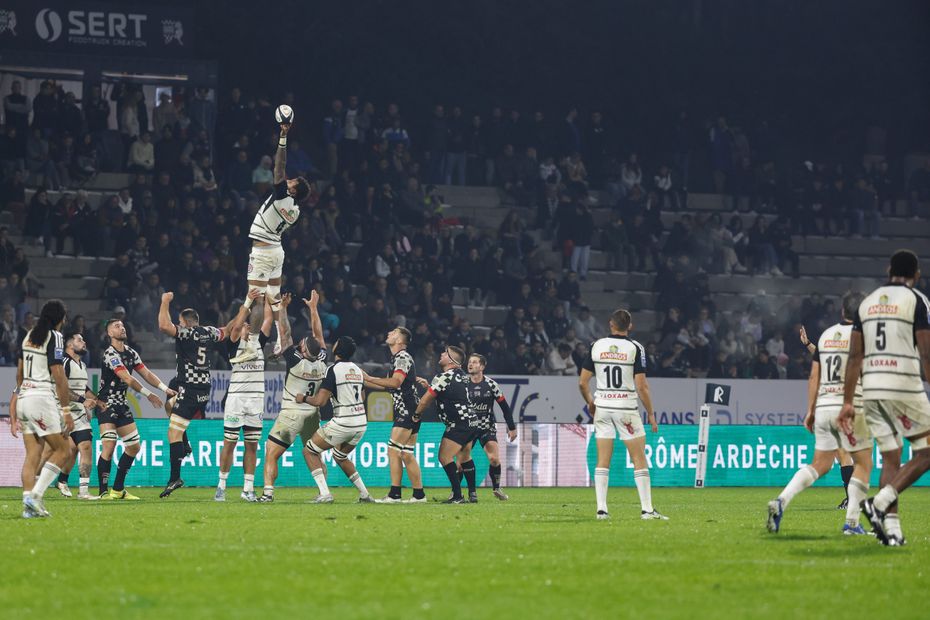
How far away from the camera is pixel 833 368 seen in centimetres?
1456

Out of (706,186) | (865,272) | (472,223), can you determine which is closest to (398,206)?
(472,223)

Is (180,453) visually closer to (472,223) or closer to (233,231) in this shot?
(233,231)

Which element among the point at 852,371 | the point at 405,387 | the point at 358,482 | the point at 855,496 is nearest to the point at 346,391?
the point at 405,387

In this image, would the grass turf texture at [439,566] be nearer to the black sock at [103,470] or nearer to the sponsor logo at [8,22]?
the black sock at [103,470]

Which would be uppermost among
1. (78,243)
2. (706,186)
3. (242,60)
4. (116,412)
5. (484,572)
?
(242,60)

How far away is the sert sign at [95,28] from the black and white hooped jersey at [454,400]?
1689 cm

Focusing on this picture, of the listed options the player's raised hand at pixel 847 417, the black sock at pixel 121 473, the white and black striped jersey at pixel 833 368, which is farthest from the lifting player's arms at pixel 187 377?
the player's raised hand at pixel 847 417

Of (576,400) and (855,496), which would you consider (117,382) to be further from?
(576,400)

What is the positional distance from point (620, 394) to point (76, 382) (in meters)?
9.12

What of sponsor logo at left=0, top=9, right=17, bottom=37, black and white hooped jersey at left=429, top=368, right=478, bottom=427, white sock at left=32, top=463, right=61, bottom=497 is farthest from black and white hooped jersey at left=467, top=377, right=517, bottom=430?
sponsor logo at left=0, top=9, right=17, bottom=37

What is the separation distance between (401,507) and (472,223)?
1873cm

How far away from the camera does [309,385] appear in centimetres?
2092

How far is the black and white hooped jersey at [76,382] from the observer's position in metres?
21.3

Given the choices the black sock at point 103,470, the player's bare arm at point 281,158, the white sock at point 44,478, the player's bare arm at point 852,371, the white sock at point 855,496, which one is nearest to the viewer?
the player's bare arm at point 852,371
